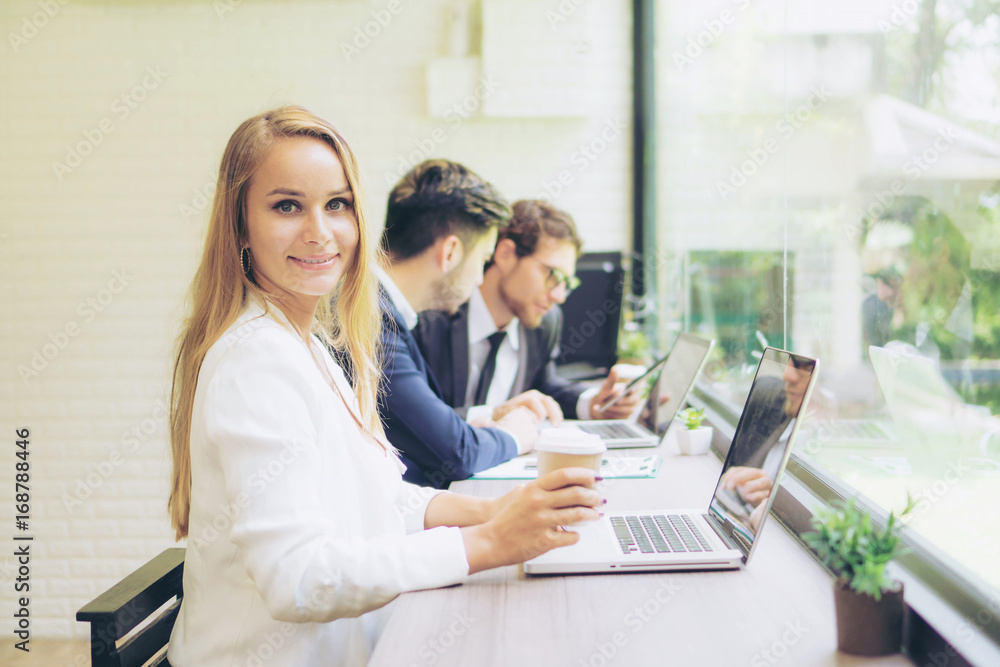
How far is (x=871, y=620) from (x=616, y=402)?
4.72ft

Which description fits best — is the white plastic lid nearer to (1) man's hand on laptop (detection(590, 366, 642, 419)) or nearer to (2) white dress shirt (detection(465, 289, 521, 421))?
(1) man's hand on laptop (detection(590, 366, 642, 419))

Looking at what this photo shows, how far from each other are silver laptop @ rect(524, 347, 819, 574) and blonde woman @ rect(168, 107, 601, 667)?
12cm

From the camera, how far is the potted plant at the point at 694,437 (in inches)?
69.5

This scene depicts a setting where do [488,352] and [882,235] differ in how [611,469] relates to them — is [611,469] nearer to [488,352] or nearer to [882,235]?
[882,235]

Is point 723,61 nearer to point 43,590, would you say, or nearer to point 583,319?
point 583,319

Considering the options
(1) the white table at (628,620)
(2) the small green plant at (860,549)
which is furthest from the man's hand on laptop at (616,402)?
(2) the small green plant at (860,549)

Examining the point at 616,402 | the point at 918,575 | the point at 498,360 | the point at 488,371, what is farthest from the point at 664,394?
the point at 918,575

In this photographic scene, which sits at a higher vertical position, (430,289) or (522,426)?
(430,289)

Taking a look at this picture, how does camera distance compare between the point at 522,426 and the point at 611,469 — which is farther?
the point at 522,426

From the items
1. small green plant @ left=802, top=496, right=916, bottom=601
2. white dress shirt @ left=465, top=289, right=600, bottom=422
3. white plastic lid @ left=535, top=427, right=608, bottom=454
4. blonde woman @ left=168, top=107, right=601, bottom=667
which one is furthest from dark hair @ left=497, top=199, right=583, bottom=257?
small green plant @ left=802, top=496, right=916, bottom=601

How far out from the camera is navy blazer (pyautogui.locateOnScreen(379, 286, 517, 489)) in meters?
1.62

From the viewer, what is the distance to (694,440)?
176 centimetres

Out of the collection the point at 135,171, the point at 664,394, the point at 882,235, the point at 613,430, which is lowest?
the point at 613,430

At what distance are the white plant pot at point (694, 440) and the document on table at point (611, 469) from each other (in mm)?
105
